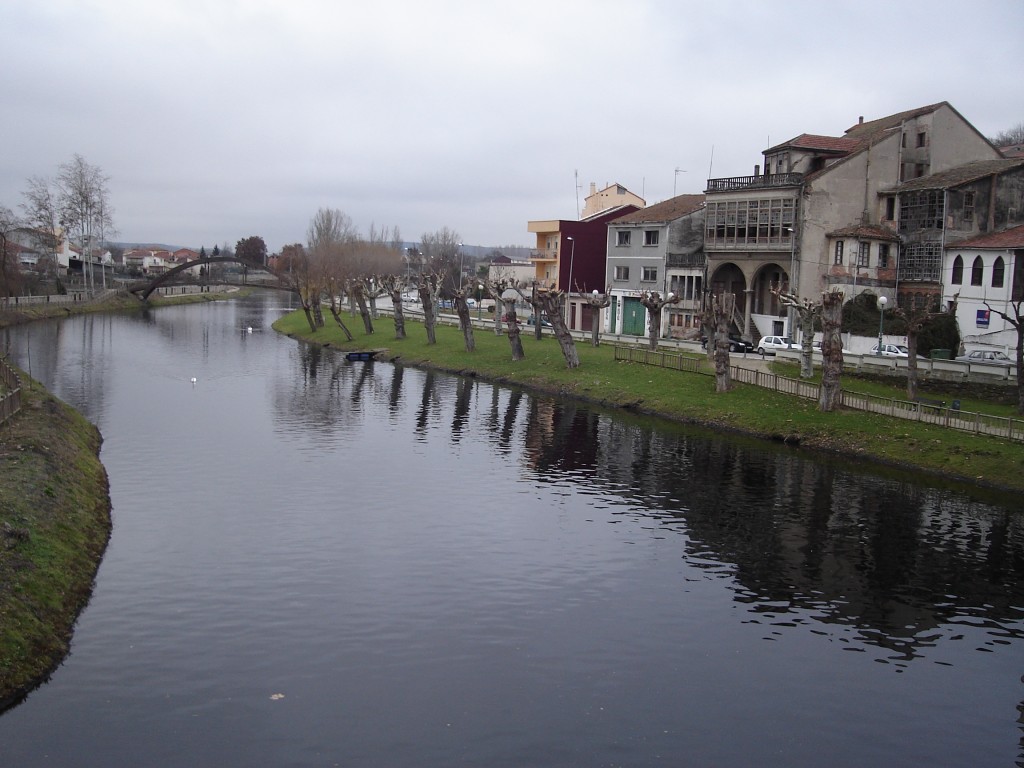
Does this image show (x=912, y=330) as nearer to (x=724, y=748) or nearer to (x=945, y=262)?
(x=945, y=262)

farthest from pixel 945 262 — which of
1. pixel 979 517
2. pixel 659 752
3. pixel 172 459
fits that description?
pixel 659 752

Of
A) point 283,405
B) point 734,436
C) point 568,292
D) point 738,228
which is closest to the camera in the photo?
point 734,436

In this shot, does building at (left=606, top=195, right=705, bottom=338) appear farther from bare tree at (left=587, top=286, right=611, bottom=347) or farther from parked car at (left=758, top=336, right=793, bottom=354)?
parked car at (left=758, top=336, right=793, bottom=354)

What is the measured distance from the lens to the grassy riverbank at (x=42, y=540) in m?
21.6

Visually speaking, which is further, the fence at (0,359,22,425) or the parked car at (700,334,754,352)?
the parked car at (700,334,754,352)

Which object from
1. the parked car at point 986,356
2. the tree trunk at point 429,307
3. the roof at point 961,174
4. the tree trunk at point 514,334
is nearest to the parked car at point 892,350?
the parked car at point 986,356

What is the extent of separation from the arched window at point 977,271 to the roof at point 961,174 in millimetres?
6315

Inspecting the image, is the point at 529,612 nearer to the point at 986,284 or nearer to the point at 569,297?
the point at 986,284

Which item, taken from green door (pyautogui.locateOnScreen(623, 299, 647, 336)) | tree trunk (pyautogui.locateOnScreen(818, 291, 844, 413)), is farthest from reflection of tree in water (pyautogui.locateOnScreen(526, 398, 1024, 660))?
green door (pyautogui.locateOnScreen(623, 299, 647, 336))

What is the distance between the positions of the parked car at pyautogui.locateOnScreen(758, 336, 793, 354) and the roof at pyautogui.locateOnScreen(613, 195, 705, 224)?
22681 mm

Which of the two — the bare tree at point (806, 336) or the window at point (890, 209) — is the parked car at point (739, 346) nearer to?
the bare tree at point (806, 336)

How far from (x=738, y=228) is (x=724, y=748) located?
210 ft

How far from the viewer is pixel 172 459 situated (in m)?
42.9

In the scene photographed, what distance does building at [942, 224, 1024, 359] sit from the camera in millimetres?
59094
